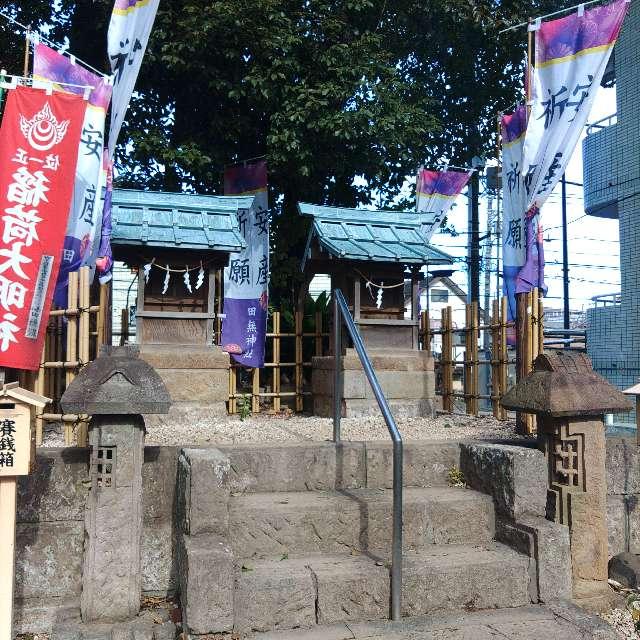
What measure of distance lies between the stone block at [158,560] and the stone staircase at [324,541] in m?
0.39

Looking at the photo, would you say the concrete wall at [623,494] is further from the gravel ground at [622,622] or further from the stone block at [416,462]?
the stone block at [416,462]

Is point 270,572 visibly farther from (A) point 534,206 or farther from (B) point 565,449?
(A) point 534,206

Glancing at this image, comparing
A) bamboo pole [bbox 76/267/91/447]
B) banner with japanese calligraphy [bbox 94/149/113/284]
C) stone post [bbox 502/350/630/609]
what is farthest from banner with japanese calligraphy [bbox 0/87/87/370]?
stone post [bbox 502/350/630/609]

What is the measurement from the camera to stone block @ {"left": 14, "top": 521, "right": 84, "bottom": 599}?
13.8ft

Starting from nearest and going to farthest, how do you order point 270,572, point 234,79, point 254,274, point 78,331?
point 270,572 → point 78,331 → point 254,274 → point 234,79

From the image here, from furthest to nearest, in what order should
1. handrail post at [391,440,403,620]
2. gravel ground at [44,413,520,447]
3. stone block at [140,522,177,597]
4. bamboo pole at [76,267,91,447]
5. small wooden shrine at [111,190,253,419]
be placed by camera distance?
small wooden shrine at [111,190,253,419] → gravel ground at [44,413,520,447] → bamboo pole at [76,267,91,447] → stone block at [140,522,177,597] → handrail post at [391,440,403,620]

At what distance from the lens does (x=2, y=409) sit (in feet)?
11.6

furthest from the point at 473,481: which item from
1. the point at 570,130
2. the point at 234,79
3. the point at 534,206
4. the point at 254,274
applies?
the point at 234,79

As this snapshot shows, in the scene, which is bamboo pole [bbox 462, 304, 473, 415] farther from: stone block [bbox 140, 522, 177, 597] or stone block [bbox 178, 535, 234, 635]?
stone block [bbox 178, 535, 234, 635]

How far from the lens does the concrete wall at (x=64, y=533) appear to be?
419 centimetres

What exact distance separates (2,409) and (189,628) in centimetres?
163

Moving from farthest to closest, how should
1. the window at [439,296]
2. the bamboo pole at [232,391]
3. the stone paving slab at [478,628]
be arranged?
the window at [439,296]
the bamboo pole at [232,391]
the stone paving slab at [478,628]

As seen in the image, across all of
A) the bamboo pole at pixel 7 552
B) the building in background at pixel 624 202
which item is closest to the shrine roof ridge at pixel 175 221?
the bamboo pole at pixel 7 552

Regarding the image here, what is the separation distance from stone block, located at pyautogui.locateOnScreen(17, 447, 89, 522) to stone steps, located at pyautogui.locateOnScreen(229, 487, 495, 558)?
107 cm
